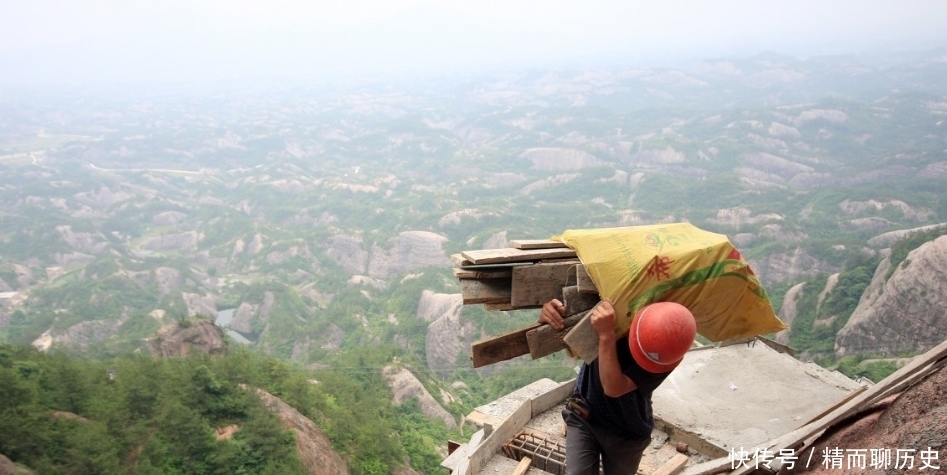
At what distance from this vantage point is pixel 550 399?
20.8 feet

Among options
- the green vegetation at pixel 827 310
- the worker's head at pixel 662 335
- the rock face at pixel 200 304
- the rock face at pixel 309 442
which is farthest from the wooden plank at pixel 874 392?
the rock face at pixel 200 304

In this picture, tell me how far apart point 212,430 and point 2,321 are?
132ft

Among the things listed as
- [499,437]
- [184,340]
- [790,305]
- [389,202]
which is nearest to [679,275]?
[499,437]

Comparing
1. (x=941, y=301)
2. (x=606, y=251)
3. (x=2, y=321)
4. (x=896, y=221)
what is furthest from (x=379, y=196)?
(x=606, y=251)

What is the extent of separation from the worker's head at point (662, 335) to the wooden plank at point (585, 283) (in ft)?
1.62

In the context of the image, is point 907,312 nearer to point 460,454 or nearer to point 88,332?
point 460,454

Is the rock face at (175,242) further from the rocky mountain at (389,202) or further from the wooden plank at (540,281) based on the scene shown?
the wooden plank at (540,281)

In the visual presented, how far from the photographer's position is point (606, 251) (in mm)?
2975

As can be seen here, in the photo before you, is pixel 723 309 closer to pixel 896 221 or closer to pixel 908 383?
pixel 908 383

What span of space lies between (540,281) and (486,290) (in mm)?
350

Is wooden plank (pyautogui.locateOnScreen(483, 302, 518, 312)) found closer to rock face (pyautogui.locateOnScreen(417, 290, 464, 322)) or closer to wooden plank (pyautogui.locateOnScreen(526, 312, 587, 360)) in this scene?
wooden plank (pyautogui.locateOnScreen(526, 312, 587, 360))

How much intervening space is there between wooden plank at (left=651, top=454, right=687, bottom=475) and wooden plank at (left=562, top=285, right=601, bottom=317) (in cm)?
263

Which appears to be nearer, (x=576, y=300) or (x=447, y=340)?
(x=576, y=300)

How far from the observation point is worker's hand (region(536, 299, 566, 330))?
3.08m
